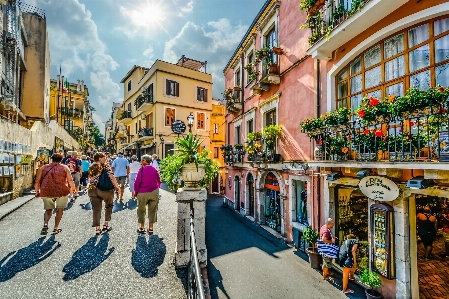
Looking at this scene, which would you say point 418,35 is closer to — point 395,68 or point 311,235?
point 395,68

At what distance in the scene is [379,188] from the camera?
20.4 ft

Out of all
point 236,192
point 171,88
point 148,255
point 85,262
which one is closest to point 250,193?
point 236,192

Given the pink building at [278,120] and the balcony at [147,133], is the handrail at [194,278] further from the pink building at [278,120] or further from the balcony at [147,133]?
the balcony at [147,133]

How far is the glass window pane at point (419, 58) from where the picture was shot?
5.44 m

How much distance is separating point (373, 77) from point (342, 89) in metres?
1.27

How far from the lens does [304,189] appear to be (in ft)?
32.6

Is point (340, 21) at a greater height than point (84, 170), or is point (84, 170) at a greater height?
point (340, 21)

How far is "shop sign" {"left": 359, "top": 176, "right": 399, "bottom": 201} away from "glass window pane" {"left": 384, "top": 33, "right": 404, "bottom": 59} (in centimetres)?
321

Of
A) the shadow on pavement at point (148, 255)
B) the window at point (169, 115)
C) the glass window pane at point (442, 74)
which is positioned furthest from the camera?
the window at point (169, 115)

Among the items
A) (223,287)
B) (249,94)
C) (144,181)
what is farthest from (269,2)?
(223,287)

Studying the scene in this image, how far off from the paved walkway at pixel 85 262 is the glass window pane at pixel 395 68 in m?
6.84

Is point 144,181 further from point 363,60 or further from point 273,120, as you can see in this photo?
point 273,120

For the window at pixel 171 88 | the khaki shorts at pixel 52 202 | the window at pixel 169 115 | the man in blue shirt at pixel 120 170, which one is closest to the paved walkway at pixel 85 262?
the khaki shorts at pixel 52 202

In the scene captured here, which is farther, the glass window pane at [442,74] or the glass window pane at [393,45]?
the glass window pane at [393,45]
